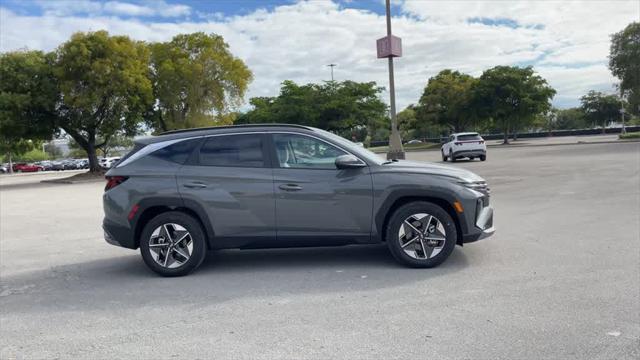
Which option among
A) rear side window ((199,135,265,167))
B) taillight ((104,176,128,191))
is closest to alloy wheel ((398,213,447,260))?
rear side window ((199,135,265,167))

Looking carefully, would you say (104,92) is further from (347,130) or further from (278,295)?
(347,130)

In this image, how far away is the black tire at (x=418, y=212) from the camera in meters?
6.00

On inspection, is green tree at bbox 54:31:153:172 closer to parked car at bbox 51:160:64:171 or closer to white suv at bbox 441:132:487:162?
white suv at bbox 441:132:487:162

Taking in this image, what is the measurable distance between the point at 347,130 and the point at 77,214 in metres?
54.2

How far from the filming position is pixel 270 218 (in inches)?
240

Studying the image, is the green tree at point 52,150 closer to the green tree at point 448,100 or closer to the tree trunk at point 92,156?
the green tree at point 448,100

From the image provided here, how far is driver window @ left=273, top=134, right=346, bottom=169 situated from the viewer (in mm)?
6172

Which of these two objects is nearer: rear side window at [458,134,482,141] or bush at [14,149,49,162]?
rear side window at [458,134,482,141]

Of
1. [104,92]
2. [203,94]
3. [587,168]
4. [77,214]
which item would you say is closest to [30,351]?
[77,214]

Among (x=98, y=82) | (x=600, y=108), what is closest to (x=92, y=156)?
(x=98, y=82)

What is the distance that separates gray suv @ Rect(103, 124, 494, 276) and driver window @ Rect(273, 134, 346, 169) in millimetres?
12

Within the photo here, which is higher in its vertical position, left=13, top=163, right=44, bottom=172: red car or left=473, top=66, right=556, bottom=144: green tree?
left=473, top=66, right=556, bottom=144: green tree

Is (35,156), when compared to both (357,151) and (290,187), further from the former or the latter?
(357,151)

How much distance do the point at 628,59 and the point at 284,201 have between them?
4362 cm
